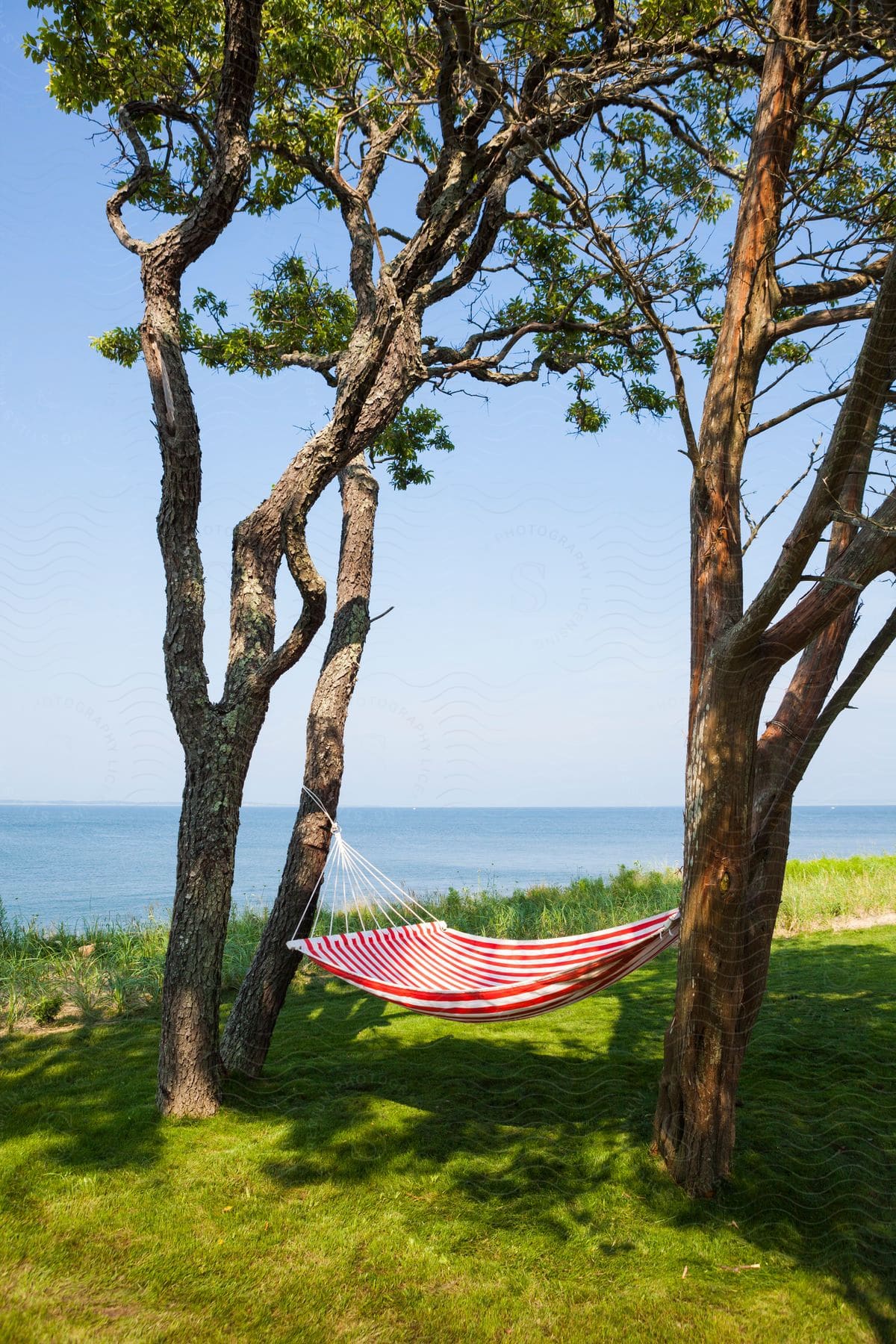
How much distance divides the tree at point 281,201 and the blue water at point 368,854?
11.7ft

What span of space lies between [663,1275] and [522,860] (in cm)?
2183

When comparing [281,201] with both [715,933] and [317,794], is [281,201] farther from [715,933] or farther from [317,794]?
[715,933]

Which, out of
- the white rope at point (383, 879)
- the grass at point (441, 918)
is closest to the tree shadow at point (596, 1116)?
the white rope at point (383, 879)

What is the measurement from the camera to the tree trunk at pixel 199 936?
99.1 inches

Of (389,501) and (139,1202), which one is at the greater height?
(389,501)

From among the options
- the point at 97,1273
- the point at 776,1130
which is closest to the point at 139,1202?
the point at 97,1273

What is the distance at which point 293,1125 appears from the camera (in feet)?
8.20

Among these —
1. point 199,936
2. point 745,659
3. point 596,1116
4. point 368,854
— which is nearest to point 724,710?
point 745,659

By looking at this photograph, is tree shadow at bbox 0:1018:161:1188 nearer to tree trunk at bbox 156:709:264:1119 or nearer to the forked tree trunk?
tree trunk at bbox 156:709:264:1119

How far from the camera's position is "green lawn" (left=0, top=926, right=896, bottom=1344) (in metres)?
1.67

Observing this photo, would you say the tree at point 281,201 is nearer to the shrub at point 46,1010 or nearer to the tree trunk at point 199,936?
the tree trunk at point 199,936

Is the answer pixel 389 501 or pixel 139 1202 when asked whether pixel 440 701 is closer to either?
pixel 389 501

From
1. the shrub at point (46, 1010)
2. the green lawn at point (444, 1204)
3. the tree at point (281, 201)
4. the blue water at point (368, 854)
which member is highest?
the tree at point (281, 201)

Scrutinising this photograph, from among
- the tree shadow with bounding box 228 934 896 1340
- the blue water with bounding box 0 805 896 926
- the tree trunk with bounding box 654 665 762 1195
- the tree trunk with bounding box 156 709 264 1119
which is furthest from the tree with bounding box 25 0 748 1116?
the blue water with bounding box 0 805 896 926
